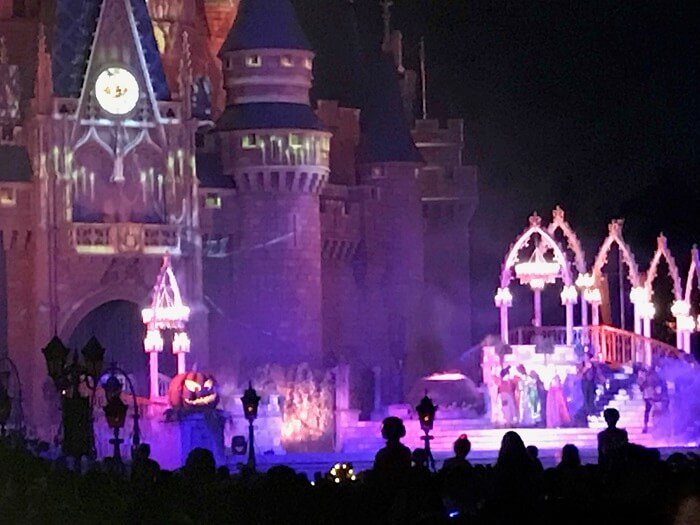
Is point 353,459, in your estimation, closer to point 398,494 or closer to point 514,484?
point 398,494

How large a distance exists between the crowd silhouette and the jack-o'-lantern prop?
1018 inches

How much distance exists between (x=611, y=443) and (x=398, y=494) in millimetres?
4645

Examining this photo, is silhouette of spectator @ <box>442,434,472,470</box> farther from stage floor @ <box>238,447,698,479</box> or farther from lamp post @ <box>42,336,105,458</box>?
stage floor @ <box>238,447,698,479</box>

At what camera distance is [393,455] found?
62.5ft

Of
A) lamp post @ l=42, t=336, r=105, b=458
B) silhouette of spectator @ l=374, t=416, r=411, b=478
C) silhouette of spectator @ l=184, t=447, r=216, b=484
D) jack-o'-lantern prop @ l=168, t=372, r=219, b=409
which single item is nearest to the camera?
silhouette of spectator @ l=374, t=416, r=411, b=478

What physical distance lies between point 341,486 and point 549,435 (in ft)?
106

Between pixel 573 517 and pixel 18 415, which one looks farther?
pixel 18 415

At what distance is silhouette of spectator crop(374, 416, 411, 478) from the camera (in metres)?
18.5

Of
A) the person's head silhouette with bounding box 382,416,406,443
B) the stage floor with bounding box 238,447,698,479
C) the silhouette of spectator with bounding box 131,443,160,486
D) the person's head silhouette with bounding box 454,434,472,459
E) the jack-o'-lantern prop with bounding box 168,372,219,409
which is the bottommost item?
the stage floor with bounding box 238,447,698,479

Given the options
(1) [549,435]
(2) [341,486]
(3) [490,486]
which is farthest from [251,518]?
(1) [549,435]

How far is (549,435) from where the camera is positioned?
4928 cm

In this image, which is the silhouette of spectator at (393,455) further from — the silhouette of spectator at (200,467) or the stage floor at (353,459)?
the stage floor at (353,459)

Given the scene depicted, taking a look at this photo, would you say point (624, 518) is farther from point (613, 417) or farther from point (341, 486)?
point (613, 417)

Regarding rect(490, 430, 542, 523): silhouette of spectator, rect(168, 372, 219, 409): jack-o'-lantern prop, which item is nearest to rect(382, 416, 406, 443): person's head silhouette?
rect(490, 430, 542, 523): silhouette of spectator
